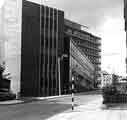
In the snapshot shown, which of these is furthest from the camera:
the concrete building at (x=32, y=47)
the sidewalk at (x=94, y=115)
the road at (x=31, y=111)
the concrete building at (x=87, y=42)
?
the concrete building at (x=87, y=42)

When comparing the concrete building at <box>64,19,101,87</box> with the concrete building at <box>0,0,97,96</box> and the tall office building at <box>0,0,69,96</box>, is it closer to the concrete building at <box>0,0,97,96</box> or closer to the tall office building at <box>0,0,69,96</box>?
the concrete building at <box>0,0,97,96</box>

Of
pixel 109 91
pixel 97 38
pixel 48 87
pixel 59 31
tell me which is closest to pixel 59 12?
pixel 59 31

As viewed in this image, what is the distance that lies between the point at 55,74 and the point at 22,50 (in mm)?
9585

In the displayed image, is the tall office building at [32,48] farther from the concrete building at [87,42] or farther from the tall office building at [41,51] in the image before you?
the concrete building at [87,42]

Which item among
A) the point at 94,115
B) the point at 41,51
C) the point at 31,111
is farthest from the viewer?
the point at 41,51

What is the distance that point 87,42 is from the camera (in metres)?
143

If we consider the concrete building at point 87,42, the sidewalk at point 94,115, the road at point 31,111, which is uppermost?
the concrete building at point 87,42

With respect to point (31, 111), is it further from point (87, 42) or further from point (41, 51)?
point (87, 42)

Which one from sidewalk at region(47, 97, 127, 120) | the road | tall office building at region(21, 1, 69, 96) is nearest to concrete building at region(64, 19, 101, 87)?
tall office building at region(21, 1, 69, 96)

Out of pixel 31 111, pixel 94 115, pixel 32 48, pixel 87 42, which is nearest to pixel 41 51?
pixel 32 48

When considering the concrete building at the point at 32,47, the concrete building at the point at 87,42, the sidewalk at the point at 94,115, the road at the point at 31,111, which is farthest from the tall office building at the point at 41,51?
the concrete building at the point at 87,42

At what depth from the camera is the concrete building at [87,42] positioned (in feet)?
423

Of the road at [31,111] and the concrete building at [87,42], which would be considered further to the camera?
the concrete building at [87,42]

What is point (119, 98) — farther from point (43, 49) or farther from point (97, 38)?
point (97, 38)
